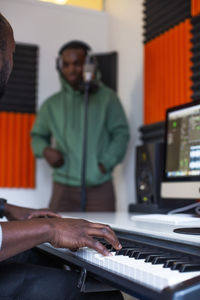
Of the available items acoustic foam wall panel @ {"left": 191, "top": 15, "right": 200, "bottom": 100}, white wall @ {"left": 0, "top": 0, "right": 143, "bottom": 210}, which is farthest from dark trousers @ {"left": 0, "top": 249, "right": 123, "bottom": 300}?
white wall @ {"left": 0, "top": 0, "right": 143, "bottom": 210}

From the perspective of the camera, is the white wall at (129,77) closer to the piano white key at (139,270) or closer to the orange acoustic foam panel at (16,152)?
the orange acoustic foam panel at (16,152)

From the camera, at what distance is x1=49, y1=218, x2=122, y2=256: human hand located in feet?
4.26

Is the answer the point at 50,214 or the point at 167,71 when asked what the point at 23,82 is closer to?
the point at 167,71

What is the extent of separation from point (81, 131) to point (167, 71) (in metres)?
0.81

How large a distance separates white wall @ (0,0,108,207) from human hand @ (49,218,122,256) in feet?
9.09

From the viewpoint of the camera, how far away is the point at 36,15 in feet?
13.8

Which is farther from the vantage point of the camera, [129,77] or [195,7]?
[129,77]

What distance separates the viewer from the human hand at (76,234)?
1300 millimetres

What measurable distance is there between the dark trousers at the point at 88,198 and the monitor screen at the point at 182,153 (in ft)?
4.31

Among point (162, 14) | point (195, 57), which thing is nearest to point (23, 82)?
point (162, 14)

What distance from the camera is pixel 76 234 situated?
132 cm

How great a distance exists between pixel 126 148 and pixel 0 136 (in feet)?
3.80

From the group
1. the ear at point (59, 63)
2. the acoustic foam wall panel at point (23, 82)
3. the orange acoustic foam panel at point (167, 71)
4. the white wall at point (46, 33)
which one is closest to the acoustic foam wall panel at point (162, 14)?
the orange acoustic foam panel at point (167, 71)

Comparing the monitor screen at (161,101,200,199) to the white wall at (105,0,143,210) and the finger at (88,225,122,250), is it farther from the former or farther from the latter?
the white wall at (105,0,143,210)
